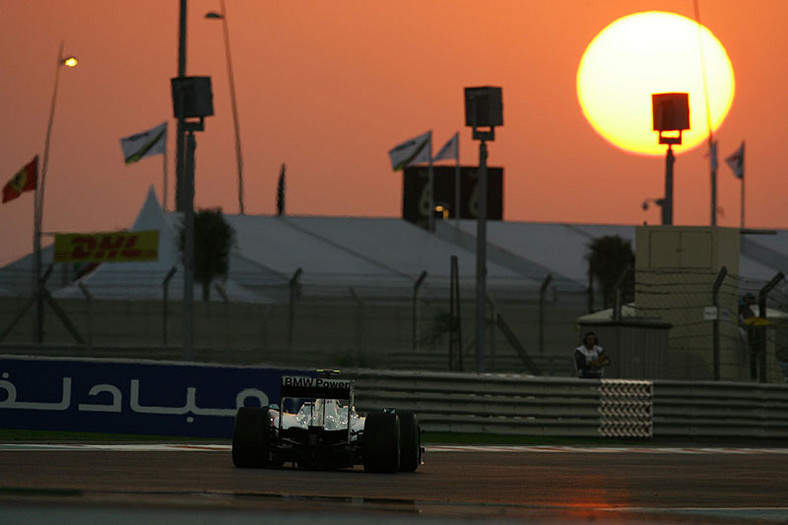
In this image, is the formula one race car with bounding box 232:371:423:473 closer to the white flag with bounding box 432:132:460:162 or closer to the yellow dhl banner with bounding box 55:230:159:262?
the yellow dhl banner with bounding box 55:230:159:262

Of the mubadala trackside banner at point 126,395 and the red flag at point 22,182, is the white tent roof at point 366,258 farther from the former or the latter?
the mubadala trackside banner at point 126,395

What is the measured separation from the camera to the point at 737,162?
6103cm

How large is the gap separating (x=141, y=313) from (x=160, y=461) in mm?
21310

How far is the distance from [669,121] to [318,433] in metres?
18.2

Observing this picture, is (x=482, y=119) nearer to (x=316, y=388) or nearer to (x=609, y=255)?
(x=316, y=388)

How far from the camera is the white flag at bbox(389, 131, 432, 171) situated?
159 feet

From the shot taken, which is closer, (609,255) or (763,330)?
(763,330)

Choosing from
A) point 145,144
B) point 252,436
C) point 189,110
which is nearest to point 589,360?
point 189,110

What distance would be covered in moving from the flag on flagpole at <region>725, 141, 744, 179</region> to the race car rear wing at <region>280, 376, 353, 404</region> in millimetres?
49837

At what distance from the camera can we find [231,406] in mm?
18750

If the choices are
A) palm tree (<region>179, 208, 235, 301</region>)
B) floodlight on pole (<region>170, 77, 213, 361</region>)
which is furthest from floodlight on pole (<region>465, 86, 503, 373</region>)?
palm tree (<region>179, 208, 235, 301</region>)

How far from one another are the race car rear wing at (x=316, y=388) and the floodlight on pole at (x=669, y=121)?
687 inches

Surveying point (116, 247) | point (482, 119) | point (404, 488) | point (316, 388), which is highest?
point (482, 119)

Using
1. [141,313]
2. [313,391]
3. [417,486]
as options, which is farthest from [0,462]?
[141,313]
